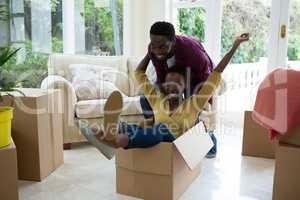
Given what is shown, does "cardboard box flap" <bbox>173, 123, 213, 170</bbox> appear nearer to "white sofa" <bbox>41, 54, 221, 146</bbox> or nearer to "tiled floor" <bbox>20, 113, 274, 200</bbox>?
"tiled floor" <bbox>20, 113, 274, 200</bbox>

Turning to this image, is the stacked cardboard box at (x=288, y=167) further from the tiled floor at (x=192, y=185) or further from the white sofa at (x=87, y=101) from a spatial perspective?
the white sofa at (x=87, y=101)

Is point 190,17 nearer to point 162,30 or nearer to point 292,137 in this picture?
point 162,30

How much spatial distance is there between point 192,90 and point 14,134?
1182mm

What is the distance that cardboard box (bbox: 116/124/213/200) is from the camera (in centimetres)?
171

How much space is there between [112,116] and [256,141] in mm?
1376

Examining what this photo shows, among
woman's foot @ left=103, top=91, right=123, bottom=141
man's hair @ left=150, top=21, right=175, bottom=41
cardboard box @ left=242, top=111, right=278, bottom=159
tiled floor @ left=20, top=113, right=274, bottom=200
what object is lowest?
tiled floor @ left=20, top=113, right=274, bottom=200

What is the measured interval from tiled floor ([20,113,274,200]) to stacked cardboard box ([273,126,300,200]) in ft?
0.68

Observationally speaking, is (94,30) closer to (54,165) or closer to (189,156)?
(54,165)

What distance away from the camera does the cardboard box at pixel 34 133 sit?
2.03 metres

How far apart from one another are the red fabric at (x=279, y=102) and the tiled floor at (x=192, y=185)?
421mm

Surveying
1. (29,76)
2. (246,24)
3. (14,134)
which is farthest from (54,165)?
(246,24)

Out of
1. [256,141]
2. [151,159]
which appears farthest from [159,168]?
[256,141]

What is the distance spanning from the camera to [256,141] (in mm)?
2543

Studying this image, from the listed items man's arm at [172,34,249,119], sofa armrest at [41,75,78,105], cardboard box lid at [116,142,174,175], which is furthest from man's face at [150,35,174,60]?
sofa armrest at [41,75,78,105]
